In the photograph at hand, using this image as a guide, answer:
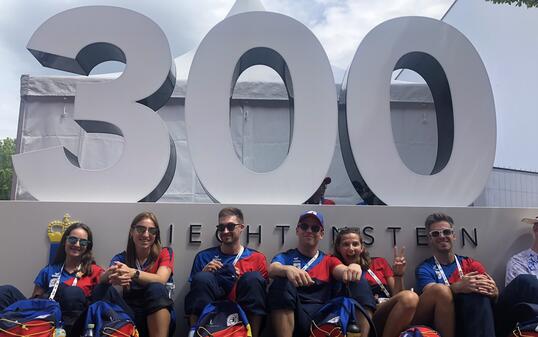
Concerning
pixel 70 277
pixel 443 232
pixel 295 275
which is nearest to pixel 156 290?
pixel 70 277

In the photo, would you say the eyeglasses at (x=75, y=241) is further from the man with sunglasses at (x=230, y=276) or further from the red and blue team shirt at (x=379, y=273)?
the red and blue team shirt at (x=379, y=273)

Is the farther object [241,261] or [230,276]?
[241,261]

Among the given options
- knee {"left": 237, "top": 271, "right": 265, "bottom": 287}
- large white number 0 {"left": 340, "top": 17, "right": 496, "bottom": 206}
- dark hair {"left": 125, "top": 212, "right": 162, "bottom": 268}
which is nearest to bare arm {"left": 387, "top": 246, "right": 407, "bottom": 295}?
large white number 0 {"left": 340, "top": 17, "right": 496, "bottom": 206}

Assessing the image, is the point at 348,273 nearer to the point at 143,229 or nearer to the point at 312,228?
the point at 312,228

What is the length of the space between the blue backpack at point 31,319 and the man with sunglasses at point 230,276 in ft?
2.59

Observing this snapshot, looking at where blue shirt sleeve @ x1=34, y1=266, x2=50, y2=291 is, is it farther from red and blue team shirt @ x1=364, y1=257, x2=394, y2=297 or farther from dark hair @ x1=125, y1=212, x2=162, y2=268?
red and blue team shirt @ x1=364, y1=257, x2=394, y2=297

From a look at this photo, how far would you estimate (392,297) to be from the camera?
10.0 feet

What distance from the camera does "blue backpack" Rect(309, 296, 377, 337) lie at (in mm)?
2762

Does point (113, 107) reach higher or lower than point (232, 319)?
higher

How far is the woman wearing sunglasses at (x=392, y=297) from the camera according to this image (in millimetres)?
2906

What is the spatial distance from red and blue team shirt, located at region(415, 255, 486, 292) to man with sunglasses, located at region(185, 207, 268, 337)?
3.73ft

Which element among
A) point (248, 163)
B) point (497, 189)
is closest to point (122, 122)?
point (248, 163)

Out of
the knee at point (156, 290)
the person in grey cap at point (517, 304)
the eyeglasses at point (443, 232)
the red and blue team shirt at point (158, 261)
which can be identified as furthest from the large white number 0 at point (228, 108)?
the person in grey cap at point (517, 304)

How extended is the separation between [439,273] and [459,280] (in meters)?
0.28
